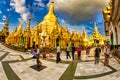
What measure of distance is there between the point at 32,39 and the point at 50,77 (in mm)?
40484

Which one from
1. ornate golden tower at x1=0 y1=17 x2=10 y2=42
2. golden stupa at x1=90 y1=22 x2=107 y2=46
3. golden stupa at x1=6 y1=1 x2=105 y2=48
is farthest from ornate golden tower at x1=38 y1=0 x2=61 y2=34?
golden stupa at x1=90 y1=22 x2=107 y2=46

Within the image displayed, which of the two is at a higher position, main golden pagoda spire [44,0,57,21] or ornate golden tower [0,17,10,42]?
main golden pagoda spire [44,0,57,21]

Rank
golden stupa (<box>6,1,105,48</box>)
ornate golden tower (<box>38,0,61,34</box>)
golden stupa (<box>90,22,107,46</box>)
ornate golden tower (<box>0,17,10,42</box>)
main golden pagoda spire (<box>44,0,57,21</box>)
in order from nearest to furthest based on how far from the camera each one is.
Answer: golden stupa (<box>6,1,105,48</box>), ornate golden tower (<box>38,0,61,34</box>), main golden pagoda spire (<box>44,0,57,21</box>), ornate golden tower (<box>0,17,10,42</box>), golden stupa (<box>90,22,107,46</box>)

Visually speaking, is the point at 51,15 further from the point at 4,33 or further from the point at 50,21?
the point at 4,33

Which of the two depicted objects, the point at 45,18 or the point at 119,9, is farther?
the point at 45,18

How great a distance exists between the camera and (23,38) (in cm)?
5191

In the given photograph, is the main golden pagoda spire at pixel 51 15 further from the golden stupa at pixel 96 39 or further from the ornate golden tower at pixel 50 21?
the golden stupa at pixel 96 39

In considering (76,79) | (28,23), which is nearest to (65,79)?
(76,79)

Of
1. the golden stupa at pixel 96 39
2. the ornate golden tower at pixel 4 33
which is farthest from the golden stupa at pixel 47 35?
the golden stupa at pixel 96 39

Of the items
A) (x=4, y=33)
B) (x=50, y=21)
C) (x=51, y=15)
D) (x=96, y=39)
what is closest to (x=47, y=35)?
(x=50, y=21)

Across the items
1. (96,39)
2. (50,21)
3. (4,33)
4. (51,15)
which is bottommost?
(96,39)

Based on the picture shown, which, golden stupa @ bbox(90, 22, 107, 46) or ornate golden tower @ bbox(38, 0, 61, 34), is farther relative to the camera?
golden stupa @ bbox(90, 22, 107, 46)

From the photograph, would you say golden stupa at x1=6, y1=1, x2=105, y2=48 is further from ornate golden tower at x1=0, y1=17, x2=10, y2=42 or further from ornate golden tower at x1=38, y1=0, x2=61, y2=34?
ornate golden tower at x1=0, y1=17, x2=10, y2=42

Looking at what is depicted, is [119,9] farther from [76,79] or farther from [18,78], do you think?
[18,78]
